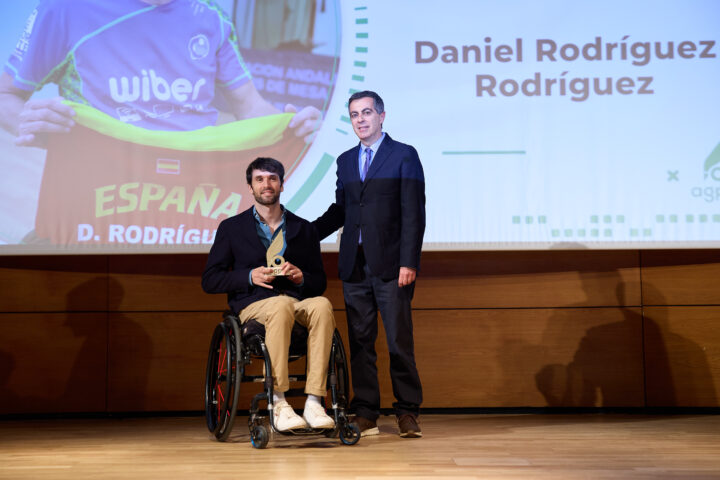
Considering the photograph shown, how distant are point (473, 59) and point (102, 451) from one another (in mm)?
2443

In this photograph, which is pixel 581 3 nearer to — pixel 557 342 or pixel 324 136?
pixel 324 136

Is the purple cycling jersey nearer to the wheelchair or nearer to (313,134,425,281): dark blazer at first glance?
(313,134,425,281): dark blazer

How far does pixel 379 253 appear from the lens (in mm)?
3119

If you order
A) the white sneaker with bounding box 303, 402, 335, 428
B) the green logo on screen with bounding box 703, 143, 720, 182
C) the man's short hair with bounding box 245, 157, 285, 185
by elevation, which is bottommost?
the white sneaker with bounding box 303, 402, 335, 428

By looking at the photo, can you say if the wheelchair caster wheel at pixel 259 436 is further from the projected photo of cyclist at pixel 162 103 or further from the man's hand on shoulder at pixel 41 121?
the man's hand on shoulder at pixel 41 121

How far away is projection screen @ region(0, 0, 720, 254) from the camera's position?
3.70 meters

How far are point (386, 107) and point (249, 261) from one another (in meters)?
1.15

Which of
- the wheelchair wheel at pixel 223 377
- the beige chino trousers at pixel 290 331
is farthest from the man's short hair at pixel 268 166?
the wheelchair wheel at pixel 223 377

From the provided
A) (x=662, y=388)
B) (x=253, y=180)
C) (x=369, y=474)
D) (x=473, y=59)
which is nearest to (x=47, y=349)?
(x=253, y=180)

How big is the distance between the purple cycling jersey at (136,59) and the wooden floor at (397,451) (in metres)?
1.54

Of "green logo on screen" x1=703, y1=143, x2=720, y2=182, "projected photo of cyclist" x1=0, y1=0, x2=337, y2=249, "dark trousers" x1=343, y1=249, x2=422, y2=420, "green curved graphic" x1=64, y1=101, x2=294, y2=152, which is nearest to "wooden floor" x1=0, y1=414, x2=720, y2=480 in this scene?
"dark trousers" x1=343, y1=249, x2=422, y2=420

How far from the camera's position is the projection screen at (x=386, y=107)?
3.70m

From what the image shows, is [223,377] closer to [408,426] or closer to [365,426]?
[365,426]

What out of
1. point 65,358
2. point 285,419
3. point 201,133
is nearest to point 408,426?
point 285,419
